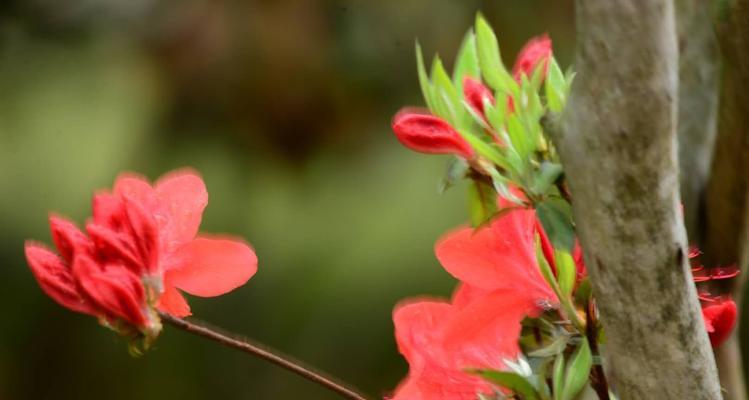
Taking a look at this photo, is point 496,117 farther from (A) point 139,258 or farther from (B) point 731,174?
(B) point 731,174

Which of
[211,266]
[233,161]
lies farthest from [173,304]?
[233,161]

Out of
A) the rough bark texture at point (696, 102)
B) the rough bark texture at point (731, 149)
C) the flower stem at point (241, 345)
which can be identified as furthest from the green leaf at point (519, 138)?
the rough bark texture at point (696, 102)

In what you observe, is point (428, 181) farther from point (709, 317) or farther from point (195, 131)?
point (709, 317)

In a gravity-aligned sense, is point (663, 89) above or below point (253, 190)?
above

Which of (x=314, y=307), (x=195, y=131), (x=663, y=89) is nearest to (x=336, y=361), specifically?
(x=314, y=307)

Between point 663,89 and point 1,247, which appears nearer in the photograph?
point 663,89

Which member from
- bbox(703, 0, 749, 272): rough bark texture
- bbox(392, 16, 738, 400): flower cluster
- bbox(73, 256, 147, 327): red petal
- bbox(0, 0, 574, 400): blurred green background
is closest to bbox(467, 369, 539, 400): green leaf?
bbox(392, 16, 738, 400): flower cluster
